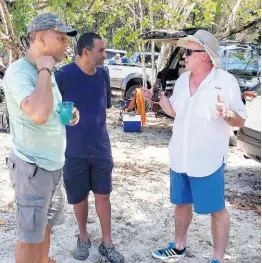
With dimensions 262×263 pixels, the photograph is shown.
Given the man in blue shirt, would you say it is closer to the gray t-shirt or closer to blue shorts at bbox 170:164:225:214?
the gray t-shirt

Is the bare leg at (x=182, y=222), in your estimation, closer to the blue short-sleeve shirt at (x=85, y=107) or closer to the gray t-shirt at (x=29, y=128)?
the blue short-sleeve shirt at (x=85, y=107)

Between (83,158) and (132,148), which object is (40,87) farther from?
(132,148)

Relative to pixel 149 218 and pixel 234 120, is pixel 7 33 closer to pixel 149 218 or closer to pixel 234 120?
pixel 149 218

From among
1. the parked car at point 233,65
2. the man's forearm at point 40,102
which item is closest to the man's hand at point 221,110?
the man's forearm at point 40,102

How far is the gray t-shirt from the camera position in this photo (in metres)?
2.32

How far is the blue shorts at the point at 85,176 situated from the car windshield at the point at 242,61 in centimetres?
646

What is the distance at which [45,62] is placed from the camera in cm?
232

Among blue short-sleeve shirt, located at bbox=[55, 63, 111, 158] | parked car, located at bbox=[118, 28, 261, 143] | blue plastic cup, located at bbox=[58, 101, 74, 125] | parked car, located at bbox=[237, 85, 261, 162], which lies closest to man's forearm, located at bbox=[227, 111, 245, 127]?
blue short-sleeve shirt, located at bbox=[55, 63, 111, 158]

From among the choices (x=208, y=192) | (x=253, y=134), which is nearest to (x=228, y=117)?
(x=208, y=192)

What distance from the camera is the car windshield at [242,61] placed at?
359 inches

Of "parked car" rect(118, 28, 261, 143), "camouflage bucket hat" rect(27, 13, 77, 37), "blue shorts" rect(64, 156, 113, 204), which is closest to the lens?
"camouflage bucket hat" rect(27, 13, 77, 37)

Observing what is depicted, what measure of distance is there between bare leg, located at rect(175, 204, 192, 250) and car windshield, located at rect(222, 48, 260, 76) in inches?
246

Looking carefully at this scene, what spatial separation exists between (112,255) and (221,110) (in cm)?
156

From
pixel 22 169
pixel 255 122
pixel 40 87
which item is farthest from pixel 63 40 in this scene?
pixel 255 122
